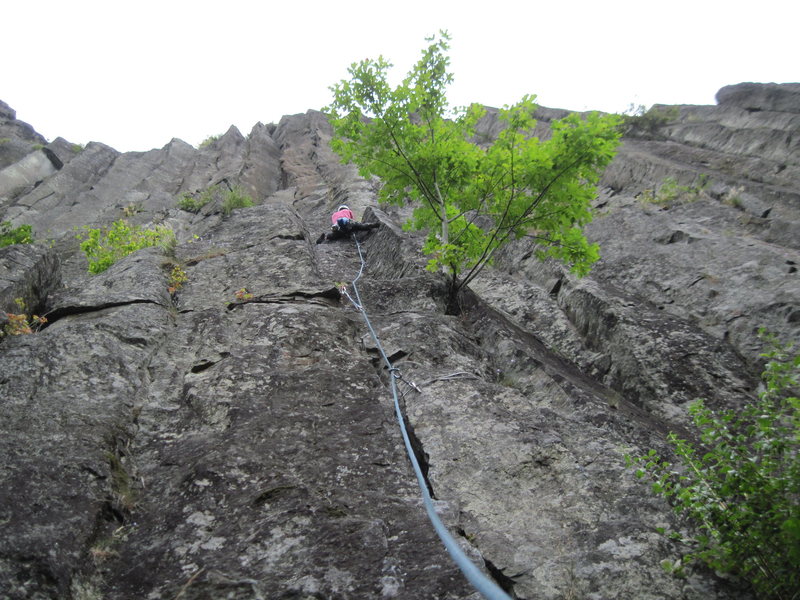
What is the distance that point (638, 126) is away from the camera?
706 inches

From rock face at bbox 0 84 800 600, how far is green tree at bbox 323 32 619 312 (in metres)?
0.99

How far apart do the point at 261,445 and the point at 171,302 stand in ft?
12.7

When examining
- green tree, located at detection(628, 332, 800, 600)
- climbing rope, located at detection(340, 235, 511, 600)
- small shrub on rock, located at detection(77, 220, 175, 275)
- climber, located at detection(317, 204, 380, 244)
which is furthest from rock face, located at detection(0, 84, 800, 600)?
climber, located at detection(317, 204, 380, 244)

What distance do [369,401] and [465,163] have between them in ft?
15.9

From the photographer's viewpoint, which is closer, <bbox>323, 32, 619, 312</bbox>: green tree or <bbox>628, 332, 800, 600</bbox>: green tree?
<bbox>628, 332, 800, 600</bbox>: green tree

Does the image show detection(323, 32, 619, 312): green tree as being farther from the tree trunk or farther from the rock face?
the rock face

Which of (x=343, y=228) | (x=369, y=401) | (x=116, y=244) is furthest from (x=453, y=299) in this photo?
(x=116, y=244)

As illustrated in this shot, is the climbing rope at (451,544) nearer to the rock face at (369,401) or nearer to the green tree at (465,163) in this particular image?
the rock face at (369,401)

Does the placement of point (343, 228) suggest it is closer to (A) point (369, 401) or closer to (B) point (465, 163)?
(B) point (465, 163)

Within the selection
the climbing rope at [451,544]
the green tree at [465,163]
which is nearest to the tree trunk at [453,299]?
the green tree at [465,163]

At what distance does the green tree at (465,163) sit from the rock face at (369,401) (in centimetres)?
99

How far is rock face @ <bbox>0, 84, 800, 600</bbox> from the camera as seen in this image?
4062mm

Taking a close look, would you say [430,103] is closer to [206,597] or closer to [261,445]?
[261,445]

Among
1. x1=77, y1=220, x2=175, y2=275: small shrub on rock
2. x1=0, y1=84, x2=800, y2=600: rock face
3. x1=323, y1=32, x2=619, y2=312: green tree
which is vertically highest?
x1=323, y1=32, x2=619, y2=312: green tree
